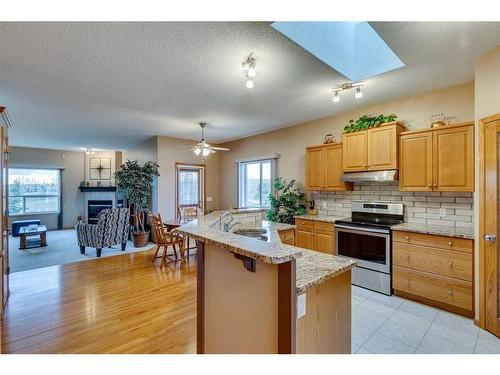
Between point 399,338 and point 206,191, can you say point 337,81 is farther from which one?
point 206,191

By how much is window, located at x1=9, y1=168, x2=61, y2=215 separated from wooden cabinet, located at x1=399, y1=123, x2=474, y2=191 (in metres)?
10.2

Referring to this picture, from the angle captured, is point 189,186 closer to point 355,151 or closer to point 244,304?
point 355,151

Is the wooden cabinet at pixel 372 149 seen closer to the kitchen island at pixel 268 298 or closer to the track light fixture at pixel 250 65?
the track light fixture at pixel 250 65

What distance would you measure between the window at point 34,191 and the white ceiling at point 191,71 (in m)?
4.73

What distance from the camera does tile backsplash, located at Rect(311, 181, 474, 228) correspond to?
311 cm

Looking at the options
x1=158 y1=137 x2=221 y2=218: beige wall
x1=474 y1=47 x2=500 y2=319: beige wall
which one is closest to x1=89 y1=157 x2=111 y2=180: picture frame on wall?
x1=158 y1=137 x2=221 y2=218: beige wall

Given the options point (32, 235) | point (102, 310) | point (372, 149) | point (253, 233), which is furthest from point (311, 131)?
point (32, 235)

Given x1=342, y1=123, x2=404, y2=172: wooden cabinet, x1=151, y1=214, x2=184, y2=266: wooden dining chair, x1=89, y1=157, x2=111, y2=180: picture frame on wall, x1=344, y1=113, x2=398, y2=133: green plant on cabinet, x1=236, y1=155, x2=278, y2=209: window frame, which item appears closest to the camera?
x1=342, y1=123, x2=404, y2=172: wooden cabinet

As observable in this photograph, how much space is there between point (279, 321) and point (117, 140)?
271 inches

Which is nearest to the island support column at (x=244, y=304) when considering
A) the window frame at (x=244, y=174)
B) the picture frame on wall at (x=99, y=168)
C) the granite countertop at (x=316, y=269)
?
the granite countertop at (x=316, y=269)

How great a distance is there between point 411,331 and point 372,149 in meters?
2.25

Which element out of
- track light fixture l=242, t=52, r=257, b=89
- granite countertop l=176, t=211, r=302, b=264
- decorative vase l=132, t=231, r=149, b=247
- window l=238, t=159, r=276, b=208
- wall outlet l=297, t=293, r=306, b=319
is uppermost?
track light fixture l=242, t=52, r=257, b=89

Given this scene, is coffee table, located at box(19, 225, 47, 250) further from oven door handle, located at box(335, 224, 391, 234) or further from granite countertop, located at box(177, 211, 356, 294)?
oven door handle, located at box(335, 224, 391, 234)
